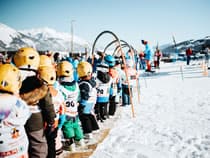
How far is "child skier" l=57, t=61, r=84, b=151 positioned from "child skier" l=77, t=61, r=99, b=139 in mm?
244

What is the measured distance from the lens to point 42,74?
374cm

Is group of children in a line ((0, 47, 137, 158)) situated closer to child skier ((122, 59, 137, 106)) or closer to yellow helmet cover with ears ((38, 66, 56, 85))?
yellow helmet cover with ears ((38, 66, 56, 85))

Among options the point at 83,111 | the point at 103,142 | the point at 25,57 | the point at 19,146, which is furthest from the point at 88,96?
the point at 19,146

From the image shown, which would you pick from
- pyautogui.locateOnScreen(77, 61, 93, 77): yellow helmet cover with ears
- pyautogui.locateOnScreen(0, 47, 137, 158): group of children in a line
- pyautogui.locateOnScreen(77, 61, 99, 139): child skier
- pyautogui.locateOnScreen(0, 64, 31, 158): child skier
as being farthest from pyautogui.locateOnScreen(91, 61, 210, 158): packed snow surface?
pyautogui.locateOnScreen(0, 64, 31, 158): child skier

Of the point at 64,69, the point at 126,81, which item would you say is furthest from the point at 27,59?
the point at 126,81

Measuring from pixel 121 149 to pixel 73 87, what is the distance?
5.22 feet

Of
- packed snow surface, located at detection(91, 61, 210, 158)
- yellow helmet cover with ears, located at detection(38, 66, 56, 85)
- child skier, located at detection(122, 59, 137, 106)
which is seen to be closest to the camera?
yellow helmet cover with ears, located at detection(38, 66, 56, 85)

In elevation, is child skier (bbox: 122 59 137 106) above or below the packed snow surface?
above

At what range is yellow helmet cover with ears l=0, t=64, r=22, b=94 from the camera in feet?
8.64

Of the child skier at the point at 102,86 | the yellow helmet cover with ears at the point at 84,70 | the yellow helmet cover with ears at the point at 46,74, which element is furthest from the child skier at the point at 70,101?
the child skier at the point at 102,86

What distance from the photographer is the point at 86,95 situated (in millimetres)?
5227

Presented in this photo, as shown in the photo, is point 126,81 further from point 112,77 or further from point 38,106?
point 38,106

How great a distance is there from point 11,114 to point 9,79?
1.27ft

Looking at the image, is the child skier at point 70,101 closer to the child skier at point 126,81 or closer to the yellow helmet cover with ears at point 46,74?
the yellow helmet cover with ears at point 46,74
